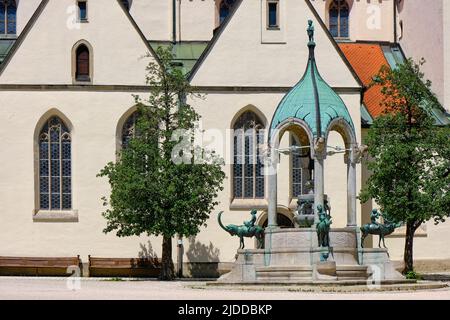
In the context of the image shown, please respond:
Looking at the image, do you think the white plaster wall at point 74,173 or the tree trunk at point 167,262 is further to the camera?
the white plaster wall at point 74,173

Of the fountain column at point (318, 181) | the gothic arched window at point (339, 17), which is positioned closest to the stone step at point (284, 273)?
the fountain column at point (318, 181)

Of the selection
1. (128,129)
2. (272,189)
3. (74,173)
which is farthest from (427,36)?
(272,189)

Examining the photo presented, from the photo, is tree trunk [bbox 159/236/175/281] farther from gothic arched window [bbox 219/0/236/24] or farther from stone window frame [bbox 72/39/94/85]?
gothic arched window [bbox 219/0/236/24]

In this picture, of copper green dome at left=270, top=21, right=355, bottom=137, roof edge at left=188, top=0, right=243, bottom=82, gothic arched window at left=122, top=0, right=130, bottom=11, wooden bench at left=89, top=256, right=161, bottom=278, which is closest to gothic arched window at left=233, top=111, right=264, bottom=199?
roof edge at left=188, top=0, right=243, bottom=82

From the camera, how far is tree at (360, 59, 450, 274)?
53.8 m

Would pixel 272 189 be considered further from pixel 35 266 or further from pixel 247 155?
pixel 35 266

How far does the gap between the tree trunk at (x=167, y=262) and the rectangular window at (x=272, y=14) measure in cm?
1200

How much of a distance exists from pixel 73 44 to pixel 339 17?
16.5m

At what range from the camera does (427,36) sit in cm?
6606

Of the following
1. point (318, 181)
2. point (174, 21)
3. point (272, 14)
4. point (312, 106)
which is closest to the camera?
point (318, 181)

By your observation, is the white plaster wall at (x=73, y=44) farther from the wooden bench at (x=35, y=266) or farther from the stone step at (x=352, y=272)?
the stone step at (x=352, y=272)

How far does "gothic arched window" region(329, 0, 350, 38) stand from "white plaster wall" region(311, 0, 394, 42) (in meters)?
0.32

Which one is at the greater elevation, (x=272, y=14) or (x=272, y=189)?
(x=272, y=14)

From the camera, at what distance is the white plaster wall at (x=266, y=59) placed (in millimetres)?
61406
